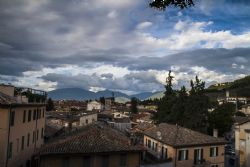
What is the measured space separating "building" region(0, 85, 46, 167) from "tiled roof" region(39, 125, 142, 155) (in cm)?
298

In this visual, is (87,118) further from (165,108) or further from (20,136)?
(20,136)

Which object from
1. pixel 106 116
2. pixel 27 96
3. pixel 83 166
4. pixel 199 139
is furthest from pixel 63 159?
pixel 106 116

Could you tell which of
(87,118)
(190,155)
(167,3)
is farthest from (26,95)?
(87,118)

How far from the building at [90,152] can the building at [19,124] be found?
2844 millimetres

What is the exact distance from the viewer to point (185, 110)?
73.2 meters

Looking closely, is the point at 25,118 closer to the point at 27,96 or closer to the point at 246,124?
the point at 27,96

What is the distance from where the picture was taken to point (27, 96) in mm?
38656

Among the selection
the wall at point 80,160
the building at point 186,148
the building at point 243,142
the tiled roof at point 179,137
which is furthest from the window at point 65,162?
the building at point 243,142

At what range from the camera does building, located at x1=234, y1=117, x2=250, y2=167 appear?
53628 mm

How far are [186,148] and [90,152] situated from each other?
16.7 m

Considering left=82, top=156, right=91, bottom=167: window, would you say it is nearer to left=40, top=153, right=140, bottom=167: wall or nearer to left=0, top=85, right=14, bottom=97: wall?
left=40, top=153, right=140, bottom=167: wall

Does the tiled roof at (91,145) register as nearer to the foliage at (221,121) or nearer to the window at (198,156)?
the window at (198,156)

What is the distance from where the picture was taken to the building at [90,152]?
32.4 metres

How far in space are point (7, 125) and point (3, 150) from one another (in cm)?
218
